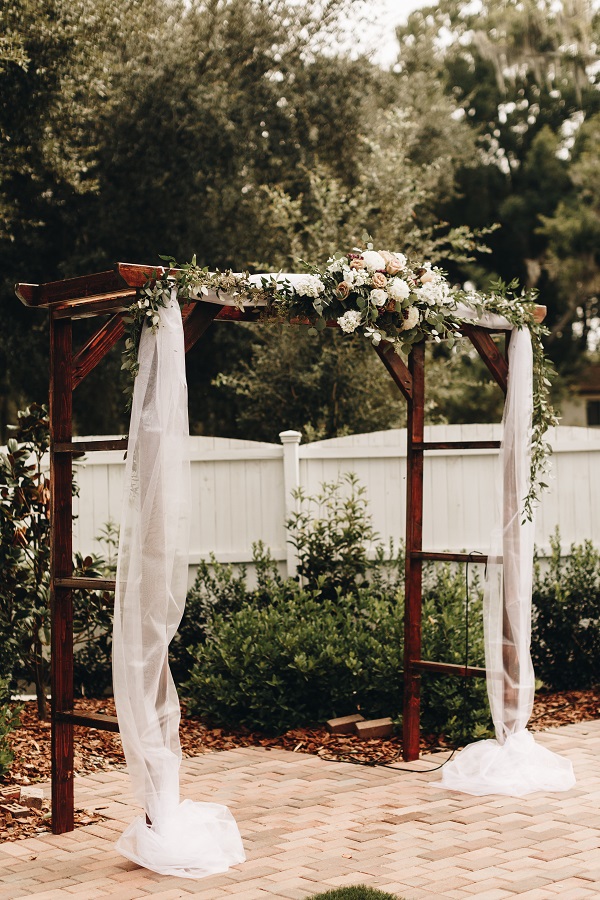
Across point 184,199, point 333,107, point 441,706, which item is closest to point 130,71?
point 184,199

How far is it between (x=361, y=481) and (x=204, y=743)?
2498 mm

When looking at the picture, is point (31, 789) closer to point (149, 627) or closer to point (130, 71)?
point (149, 627)

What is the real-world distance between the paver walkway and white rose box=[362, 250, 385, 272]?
2.64m

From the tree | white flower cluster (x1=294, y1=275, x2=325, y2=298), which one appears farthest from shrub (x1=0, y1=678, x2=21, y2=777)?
the tree

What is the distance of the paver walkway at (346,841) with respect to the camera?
3861mm

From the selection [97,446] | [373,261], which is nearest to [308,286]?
[373,261]

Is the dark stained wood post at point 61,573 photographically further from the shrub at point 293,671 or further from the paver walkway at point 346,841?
the shrub at point 293,671

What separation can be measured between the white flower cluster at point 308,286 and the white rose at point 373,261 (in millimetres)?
322

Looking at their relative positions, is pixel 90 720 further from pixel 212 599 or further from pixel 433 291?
pixel 212 599

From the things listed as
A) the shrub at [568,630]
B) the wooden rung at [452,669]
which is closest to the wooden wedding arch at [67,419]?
the wooden rung at [452,669]

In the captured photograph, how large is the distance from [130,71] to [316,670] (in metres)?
8.64

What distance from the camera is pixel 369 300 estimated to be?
5.12 m

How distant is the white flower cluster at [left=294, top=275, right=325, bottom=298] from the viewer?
4.92m

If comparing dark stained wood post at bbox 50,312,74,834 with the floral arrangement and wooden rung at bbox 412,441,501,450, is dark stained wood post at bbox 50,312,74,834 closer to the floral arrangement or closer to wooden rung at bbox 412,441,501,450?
the floral arrangement
